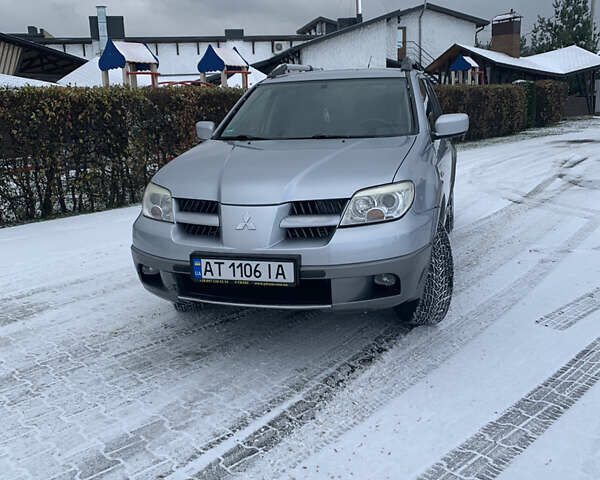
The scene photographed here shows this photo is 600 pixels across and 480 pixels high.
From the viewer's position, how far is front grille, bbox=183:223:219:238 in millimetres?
3018

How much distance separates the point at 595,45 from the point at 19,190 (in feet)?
177

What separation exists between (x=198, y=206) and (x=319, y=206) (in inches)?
27.6

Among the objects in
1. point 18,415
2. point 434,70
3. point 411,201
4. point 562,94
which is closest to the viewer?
point 18,415

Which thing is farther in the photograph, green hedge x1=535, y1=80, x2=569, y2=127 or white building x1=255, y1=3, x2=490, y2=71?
white building x1=255, y1=3, x2=490, y2=71

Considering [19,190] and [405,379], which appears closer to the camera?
[405,379]

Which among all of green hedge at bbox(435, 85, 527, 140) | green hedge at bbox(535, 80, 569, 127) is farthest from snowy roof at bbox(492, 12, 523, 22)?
green hedge at bbox(435, 85, 527, 140)

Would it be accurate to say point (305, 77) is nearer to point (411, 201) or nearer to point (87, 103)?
point (411, 201)

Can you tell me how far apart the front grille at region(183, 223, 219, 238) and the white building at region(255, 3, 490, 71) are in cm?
2718

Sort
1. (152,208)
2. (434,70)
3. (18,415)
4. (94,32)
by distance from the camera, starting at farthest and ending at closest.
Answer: (94,32)
(434,70)
(152,208)
(18,415)

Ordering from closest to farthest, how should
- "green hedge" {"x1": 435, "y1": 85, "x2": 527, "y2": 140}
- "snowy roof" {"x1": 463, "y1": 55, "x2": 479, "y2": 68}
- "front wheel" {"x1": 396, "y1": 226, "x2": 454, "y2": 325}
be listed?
"front wheel" {"x1": 396, "y1": 226, "x2": 454, "y2": 325} < "green hedge" {"x1": 435, "y1": 85, "x2": 527, "y2": 140} < "snowy roof" {"x1": 463, "y1": 55, "x2": 479, "y2": 68}

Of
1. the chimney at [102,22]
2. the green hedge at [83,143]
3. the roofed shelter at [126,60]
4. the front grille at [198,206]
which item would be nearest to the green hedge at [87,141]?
the green hedge at [83,143]

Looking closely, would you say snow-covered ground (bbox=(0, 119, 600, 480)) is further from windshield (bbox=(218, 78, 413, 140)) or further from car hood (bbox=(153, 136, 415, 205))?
windshield (bbox=(218, 78, 413, 140))

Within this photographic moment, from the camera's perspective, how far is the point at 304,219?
9.44 feet

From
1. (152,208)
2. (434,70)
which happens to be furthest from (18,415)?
(434,70)
